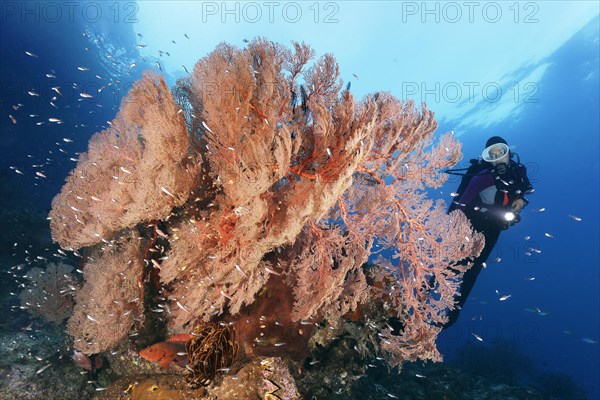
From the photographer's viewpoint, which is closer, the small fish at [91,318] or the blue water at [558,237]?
the small fish at [91,318]

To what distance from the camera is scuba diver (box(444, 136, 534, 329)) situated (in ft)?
26.3

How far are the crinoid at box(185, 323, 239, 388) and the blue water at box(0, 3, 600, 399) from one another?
8978mm

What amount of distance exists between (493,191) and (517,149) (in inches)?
2568

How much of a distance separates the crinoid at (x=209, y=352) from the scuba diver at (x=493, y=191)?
20.0 ft

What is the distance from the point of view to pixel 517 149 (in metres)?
61.2

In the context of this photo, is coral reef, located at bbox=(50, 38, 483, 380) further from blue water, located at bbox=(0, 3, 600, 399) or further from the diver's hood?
blue water, located at bbox=(0, 3, 600, 399)

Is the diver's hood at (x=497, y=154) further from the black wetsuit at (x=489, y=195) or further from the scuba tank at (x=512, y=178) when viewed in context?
the black wetsuit at (x=489, y=195)

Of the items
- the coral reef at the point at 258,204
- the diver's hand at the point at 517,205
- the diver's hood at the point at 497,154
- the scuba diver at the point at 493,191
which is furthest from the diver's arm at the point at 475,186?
the coral reef at the point at 258,204

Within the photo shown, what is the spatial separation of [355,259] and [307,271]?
823mm

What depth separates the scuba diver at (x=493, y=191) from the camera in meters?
8.03

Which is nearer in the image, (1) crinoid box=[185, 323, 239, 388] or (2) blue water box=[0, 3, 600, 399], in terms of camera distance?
(1) crinoid box=[185, 323, 239, 388]

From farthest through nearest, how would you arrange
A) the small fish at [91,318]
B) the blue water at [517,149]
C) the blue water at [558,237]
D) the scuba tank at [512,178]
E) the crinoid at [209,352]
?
the blue water at [558,237]
the blue water at [517,149]
the scuba tank at [512,178]
the small fish at [91,318]
the crinoid at [209,352]

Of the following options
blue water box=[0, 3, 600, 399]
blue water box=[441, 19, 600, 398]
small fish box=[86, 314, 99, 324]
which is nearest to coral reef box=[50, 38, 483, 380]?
small fish box=[86, 314, 99, 324]

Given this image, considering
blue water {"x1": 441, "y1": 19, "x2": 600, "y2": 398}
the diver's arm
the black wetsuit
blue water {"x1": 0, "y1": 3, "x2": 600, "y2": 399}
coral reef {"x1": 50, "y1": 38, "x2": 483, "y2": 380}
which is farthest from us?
blue water {"x1": 441, "y1": 19, "x2": 600, "y2": 398}
